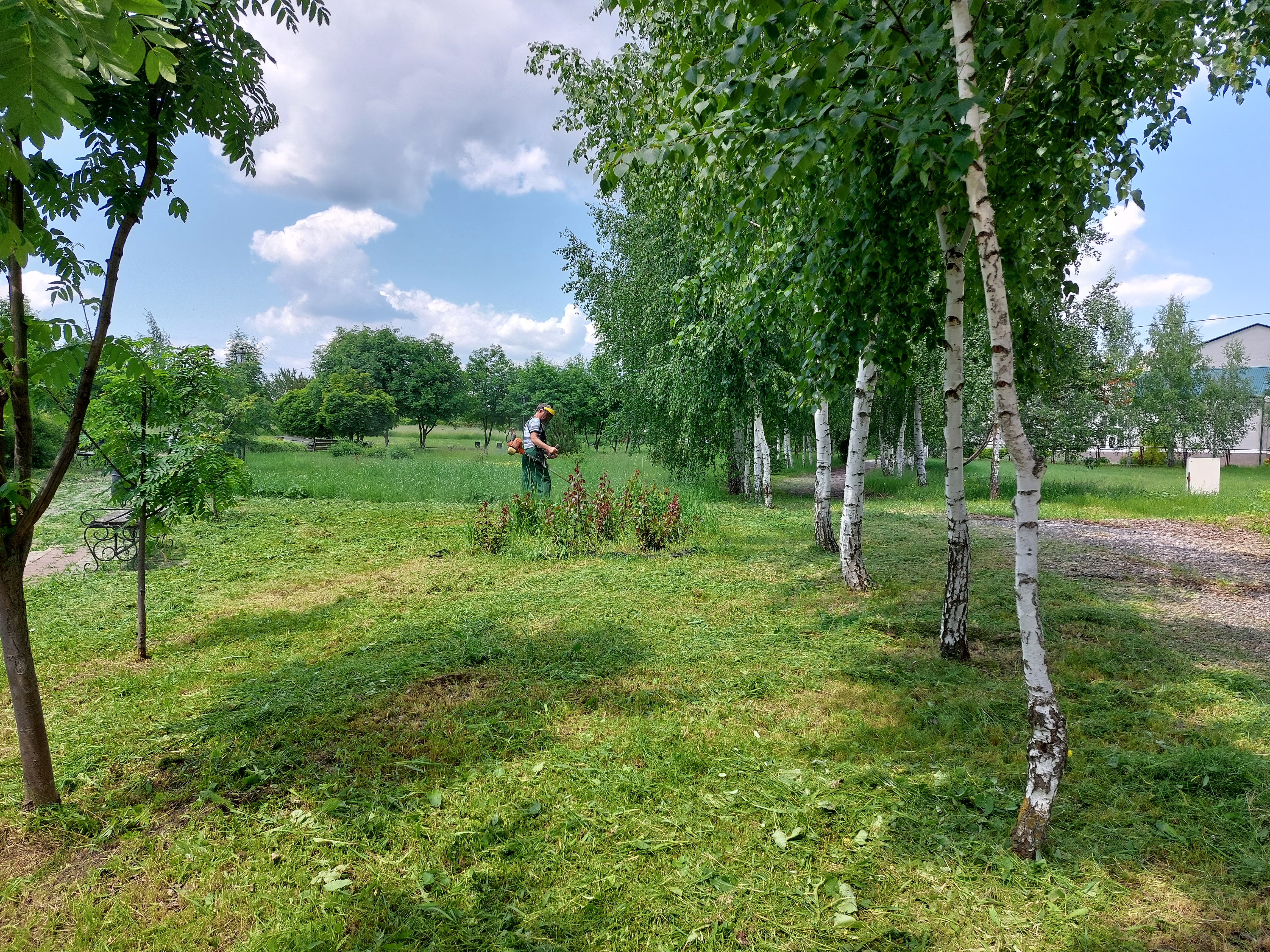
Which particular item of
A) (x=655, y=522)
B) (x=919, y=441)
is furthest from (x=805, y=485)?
(x=655, y=522)

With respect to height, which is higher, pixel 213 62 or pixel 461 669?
pixel 213 62

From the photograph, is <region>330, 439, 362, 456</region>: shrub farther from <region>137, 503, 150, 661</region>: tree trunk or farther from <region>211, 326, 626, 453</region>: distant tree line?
<region>137, 503, 150, 661</region>: tree trunk

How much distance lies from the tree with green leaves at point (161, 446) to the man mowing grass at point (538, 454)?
5305mm

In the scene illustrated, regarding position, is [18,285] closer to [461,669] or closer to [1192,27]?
[461,669]

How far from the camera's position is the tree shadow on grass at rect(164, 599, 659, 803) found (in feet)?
10.2

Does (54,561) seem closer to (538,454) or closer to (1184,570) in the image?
(538,454)

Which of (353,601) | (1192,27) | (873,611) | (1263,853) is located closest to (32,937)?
(353,601)

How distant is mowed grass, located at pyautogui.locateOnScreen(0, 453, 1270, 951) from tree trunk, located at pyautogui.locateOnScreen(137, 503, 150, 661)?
17 centimetres

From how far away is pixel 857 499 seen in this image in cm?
670

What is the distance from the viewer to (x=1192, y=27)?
4.61m

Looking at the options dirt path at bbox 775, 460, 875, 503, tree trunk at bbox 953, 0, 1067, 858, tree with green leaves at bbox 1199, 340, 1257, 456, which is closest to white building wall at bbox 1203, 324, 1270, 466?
tree with green leaves at bbox 1199, 340, 1257, 456

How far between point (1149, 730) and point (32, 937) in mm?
5270

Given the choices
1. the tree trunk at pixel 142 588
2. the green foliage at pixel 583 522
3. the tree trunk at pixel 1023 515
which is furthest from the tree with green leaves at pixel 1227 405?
the tree trunk at pixel 142 588

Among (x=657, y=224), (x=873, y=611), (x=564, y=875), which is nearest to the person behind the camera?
(x=564, y=875)
